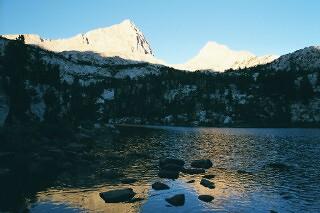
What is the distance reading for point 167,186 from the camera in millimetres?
56438

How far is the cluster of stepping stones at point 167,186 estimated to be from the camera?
47.7m

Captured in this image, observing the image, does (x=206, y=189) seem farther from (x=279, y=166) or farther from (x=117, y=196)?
(x=279, y=166)

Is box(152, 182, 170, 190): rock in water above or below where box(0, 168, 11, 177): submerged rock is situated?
below

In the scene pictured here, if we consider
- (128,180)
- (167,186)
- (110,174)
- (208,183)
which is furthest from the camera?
(110,174)

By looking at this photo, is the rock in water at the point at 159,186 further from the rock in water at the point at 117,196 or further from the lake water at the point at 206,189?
the rock in water at the point at 117,196

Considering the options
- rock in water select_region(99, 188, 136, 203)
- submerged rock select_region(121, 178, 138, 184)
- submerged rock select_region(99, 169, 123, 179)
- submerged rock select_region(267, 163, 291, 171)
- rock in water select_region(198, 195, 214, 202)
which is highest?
submerged rock select_region(267, 163, 291, 171)

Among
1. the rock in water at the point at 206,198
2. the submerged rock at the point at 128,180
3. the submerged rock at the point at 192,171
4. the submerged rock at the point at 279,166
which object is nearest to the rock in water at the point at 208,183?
the rock in water at the point at 206,198

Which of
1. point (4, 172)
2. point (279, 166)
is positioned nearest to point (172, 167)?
point (279, 166)

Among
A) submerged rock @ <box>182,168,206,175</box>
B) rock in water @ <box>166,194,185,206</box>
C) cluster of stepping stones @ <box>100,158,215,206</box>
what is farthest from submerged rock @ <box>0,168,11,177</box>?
submerged rock @ <box>182,168,206,175</box>

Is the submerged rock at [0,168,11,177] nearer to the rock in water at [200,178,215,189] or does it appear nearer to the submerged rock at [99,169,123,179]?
the submerged rock at [99,169,123,179]

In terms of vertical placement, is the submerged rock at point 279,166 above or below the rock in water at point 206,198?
above

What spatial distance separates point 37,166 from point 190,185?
28.8 m

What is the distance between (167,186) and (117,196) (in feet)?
34.5

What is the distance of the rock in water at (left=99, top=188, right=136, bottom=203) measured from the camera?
47.5 metres
